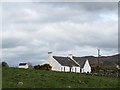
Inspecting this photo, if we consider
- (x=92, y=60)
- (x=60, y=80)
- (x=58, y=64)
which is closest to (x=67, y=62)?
(x=58, y=64)

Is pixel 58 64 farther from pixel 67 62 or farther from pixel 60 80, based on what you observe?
pixel 60 80

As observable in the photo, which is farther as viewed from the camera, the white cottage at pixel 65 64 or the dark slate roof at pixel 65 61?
the dark slate roof at pixel 65 61

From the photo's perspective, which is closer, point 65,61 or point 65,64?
point 65,64

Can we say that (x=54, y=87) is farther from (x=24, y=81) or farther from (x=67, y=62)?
(x=67, y=62)

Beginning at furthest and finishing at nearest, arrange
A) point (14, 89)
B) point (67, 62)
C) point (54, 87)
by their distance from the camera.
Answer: point (67, 62) → point (54, 87) → point (14, 89)

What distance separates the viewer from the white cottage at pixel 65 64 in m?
105

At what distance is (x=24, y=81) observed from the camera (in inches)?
981

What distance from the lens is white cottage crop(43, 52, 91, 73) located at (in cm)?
10512

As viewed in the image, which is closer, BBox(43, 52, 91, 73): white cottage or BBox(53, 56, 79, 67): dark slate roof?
BBox(43, 52, 91, 73): white cottage

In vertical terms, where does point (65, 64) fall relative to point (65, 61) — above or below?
below

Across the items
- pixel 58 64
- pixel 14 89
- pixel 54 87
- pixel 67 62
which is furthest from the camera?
pixel 67 62

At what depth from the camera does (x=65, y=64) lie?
109062 mm

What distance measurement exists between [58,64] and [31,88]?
84.1 m

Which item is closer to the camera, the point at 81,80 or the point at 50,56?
the point at 81,80
